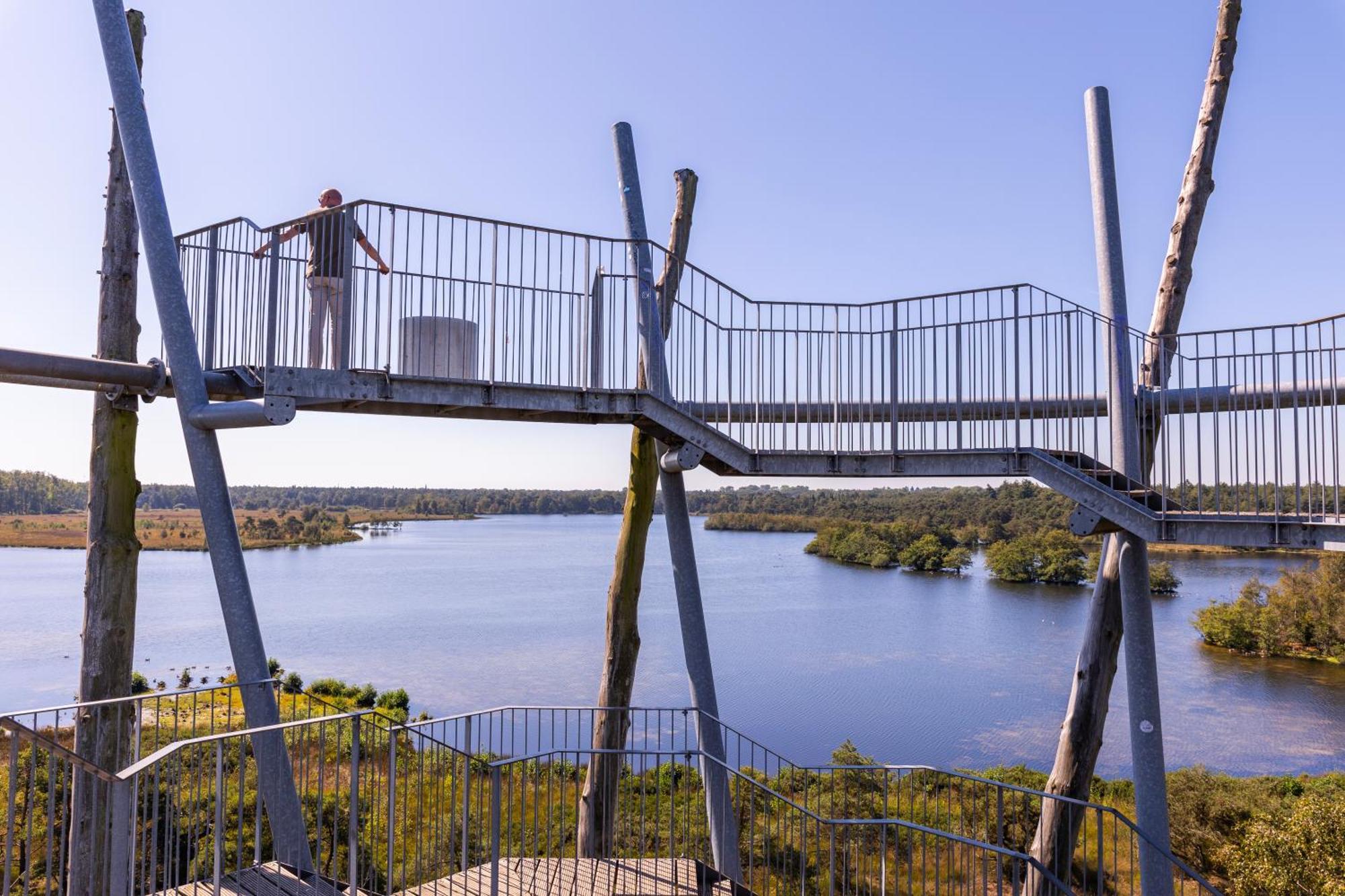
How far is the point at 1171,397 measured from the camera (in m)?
7.86

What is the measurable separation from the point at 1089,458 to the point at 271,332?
A: 7.24 metres

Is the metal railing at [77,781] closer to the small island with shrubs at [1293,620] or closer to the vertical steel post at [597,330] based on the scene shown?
the vertical steel post at [597,330]

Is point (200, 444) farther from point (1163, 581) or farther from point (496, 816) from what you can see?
point (1163, 581)

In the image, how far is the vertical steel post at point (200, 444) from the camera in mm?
6641

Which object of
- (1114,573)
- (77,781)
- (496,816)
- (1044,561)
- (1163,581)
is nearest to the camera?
(496,816)

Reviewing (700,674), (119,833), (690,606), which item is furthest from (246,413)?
(700,674)

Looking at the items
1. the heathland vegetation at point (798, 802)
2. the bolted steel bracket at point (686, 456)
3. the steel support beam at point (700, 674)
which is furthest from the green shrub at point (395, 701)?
the bolted steel bracket at point (686, 456)

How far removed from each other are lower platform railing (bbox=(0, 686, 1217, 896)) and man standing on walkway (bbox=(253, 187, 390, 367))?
120 inches

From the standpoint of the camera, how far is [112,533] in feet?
30.3

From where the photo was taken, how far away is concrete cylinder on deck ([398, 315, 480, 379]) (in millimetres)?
7562

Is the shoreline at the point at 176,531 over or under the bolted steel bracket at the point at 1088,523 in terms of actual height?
under

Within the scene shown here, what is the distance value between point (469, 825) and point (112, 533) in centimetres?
642

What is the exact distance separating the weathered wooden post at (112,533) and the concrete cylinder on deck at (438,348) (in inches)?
136

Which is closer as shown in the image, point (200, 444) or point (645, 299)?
→ point (200, 444)
